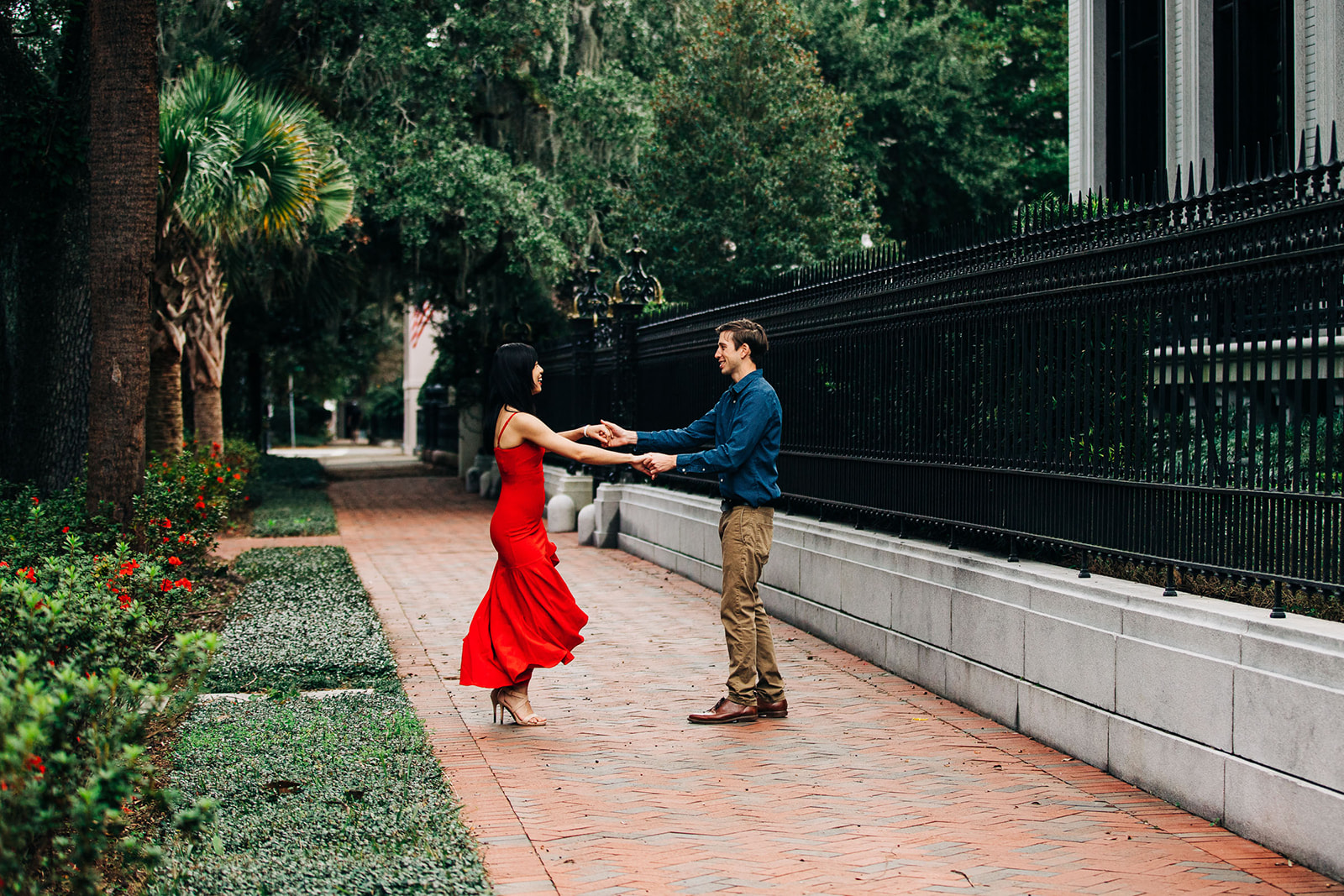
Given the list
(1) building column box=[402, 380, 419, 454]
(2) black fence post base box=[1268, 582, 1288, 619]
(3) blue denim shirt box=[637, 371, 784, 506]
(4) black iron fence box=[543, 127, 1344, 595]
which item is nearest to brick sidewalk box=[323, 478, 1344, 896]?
(2) black fence post base box=[1268, 582, 1288, 619]

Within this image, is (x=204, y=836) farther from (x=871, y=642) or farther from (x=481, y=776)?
(x=871, y=642)

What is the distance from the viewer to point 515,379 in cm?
659

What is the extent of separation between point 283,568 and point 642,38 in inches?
499

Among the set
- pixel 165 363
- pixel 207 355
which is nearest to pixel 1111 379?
pixel 165 363

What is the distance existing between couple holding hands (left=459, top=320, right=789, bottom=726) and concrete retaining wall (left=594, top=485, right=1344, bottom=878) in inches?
45.2

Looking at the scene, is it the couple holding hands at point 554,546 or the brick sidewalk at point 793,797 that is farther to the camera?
the couple holding hands at point 554,546

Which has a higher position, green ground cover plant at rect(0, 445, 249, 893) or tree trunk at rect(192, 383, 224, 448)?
tree trunk at rect(192, 383, 224, 448)

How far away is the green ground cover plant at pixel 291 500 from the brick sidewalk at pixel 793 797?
875cm

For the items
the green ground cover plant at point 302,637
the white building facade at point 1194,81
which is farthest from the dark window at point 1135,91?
the green ground cover plant at point 302,637

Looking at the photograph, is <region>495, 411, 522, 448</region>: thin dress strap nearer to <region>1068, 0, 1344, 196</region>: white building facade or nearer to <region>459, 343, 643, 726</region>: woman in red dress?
<region>459, 343, 643, 726</region>: woman in red dress

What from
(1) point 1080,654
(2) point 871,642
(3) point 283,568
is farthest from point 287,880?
(3) point 283,568

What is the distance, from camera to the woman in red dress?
6.50m

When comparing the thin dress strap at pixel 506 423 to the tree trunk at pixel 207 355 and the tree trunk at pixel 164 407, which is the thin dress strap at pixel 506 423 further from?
the tree trunk at pixel 207 355

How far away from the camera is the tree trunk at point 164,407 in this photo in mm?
15180
